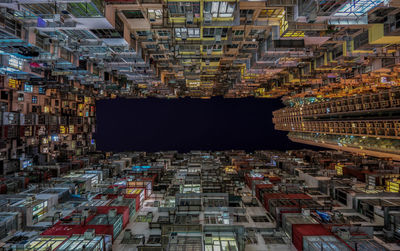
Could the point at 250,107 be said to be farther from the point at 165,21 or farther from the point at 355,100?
the point at 165,21

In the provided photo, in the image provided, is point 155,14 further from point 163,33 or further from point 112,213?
point 112,213

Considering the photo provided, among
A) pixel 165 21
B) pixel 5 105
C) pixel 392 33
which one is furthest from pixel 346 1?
pixel 5 105

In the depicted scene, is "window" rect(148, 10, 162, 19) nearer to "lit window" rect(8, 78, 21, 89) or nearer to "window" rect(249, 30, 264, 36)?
"window" rect(249, 30, 264, 36)

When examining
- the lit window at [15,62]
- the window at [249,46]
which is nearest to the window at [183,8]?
the window at [249,46]

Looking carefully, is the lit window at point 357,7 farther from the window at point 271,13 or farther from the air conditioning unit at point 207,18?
the air conditioning unit at point 207,18

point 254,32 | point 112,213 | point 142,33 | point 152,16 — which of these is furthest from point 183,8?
point 112,213

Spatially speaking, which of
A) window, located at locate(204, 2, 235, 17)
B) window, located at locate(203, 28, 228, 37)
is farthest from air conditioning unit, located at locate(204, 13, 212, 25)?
window, located at locate(203, 28, 228, 37)
